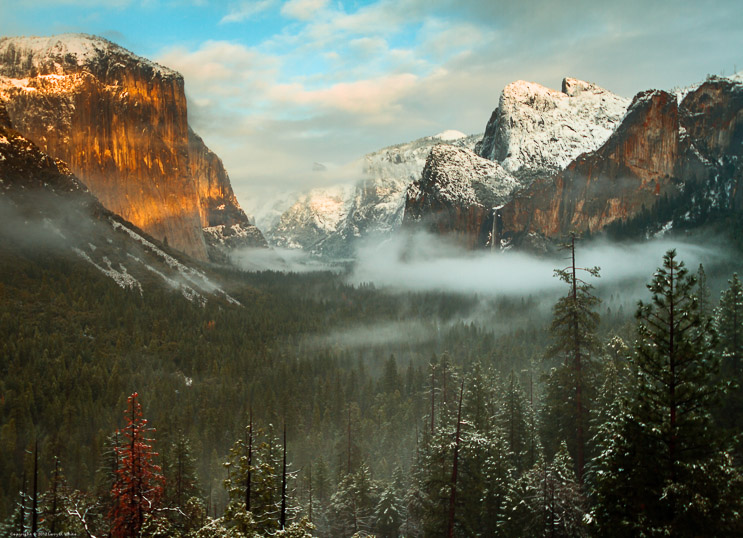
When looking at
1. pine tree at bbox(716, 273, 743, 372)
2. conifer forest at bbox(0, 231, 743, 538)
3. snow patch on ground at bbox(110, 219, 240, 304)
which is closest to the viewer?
conifer forest at bbox(0, 231, 743, 538)

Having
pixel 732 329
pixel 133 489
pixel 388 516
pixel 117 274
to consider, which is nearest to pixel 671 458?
pixel 133 489

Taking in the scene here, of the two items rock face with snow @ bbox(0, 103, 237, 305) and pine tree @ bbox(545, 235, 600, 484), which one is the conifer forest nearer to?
pine tree @ bbox(545, 235, 600, 484)

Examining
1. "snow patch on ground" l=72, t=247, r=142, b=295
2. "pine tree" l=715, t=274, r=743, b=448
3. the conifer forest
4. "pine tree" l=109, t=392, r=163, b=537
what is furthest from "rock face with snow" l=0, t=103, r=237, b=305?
"pine tree" l=715, t=274, r=743, b=448

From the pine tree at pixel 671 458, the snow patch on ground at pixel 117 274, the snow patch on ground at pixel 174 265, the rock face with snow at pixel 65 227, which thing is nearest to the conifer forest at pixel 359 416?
the pine tree at pixel 671 458

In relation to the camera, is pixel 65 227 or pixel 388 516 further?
pixel 65 227

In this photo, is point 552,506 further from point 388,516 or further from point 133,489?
point 388,516

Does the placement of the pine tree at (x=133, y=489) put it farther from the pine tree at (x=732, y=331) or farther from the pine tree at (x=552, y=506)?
the pine tree at (x=732, y=331)

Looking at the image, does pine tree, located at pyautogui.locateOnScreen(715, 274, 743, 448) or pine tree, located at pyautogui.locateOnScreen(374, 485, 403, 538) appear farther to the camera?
pine tree, located at pyautogui.locateOnScreen(374, 485, 403, 538)

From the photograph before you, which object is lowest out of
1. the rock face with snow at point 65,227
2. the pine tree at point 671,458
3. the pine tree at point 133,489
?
the pine tree at point 133,489

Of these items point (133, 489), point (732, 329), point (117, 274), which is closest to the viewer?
point (133, 489)

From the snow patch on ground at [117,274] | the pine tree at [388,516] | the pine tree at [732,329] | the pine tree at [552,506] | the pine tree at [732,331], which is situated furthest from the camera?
the snow patch on ground at [117,274]
